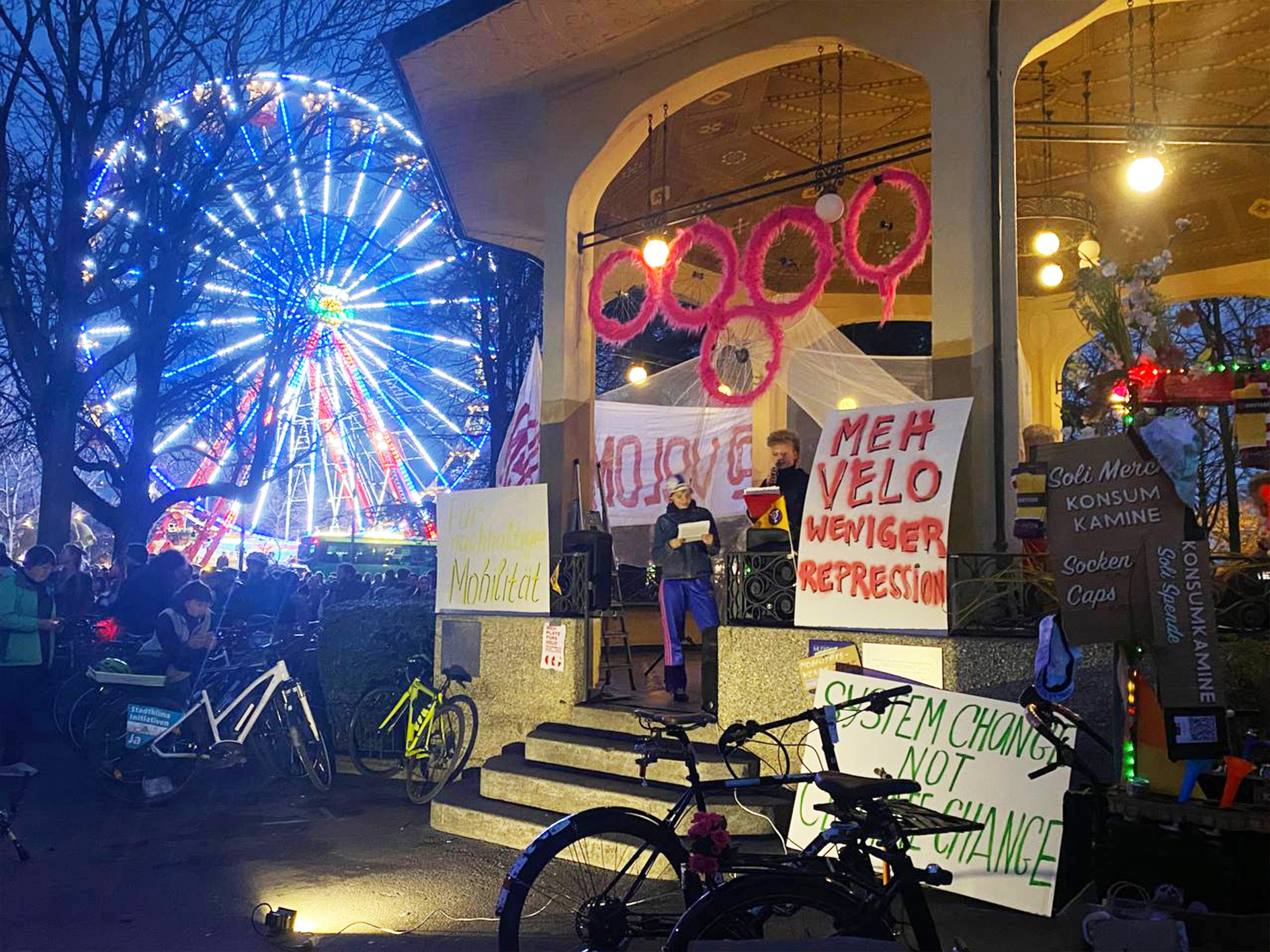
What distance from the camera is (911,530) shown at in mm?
6617

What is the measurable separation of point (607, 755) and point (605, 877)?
122 inches

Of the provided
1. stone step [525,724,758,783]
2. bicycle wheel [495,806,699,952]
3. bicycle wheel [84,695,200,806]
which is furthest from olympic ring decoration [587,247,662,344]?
bicycle wheel [495,806,699,952]

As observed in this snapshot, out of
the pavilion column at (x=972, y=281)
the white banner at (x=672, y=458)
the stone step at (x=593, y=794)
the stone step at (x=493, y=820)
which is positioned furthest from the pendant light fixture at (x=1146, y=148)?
the stone step at (x=493, y=820)

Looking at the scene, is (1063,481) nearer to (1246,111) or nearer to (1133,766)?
(1133,766)

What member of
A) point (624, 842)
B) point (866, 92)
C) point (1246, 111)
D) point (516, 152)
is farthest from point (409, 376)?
point (624, 842)

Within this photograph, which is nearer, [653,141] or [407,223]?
[653,141]

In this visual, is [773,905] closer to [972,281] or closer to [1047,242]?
[972,281]

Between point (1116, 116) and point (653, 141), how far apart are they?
486cm

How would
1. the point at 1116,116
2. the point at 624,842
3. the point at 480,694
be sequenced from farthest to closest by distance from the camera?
the point at 1116,116
the point at 480,694
the point at 624,842

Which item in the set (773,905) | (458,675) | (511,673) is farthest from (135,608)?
(773,905)

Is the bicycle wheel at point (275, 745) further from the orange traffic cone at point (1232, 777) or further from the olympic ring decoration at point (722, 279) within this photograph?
the orange traffic cone at point (1232, 777)

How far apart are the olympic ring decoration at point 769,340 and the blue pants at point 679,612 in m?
2.70

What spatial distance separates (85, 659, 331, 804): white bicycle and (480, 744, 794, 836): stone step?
5.99 feet

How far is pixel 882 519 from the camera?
680 centimetres
